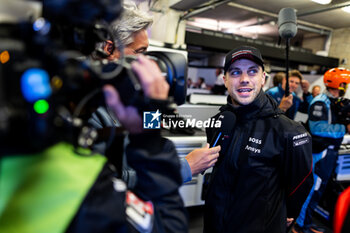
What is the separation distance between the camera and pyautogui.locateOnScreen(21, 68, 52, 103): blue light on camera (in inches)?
14.6

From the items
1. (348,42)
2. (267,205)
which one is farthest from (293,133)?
(348,42)

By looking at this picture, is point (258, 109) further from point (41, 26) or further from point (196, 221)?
point (196, 221)

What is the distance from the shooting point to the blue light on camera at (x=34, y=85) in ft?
1.21

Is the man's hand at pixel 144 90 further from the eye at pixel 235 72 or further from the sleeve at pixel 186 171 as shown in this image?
the eye at pixel 235 72

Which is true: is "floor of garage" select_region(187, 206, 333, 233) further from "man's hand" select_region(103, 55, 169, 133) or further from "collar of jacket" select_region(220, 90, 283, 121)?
"man's hand" select_region(103, 55, 169, 133)

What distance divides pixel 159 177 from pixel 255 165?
703mm

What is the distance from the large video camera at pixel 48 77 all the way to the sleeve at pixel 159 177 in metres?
0.09

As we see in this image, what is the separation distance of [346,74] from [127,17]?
98.2 inches

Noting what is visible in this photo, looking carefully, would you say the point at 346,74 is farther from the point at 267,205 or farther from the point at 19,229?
the point at 19,229

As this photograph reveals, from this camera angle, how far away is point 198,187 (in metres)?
2.30

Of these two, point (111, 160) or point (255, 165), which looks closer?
point (111, 160)

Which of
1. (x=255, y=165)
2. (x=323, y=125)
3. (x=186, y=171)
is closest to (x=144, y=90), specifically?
(x=186, y=171)

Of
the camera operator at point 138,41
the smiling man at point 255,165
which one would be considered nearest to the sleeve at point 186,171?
the camera operator at point 138,41

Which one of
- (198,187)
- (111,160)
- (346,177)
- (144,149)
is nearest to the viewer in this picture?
(144,149)
